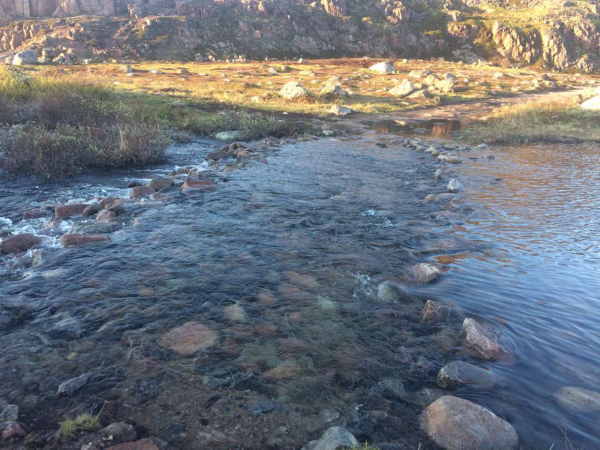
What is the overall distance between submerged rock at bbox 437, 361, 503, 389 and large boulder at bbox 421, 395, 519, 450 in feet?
1.32

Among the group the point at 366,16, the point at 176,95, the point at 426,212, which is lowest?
the point at 426,212

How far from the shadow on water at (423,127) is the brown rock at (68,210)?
51.7 ft

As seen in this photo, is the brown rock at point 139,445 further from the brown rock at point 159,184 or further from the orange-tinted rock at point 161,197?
the brown rock at point 159,184

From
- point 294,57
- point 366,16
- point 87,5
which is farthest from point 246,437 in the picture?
point 366,16

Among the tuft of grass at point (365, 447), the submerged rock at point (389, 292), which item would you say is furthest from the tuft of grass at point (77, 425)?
the submerged rock at point (389, 292)

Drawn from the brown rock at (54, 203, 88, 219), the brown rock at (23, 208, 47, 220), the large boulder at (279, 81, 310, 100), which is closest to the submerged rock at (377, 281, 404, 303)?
the brown rock at (54, 203, 88, 219)

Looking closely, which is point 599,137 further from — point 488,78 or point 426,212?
point 488,78

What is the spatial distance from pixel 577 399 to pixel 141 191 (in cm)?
937

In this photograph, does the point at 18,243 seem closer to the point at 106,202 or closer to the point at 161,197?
the point at 106,202

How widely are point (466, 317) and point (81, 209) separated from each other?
25.9ft

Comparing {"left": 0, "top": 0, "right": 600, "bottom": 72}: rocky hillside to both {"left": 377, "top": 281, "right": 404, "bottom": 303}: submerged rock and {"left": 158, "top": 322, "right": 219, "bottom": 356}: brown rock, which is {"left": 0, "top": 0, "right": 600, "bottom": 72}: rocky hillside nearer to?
{"left": 158, "top": 322, "right": 219, "bottom": 356}: brown rock

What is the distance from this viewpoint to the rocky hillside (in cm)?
5338

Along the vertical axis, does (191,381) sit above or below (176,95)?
below

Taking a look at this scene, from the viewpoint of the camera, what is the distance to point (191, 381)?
13.5 feet
